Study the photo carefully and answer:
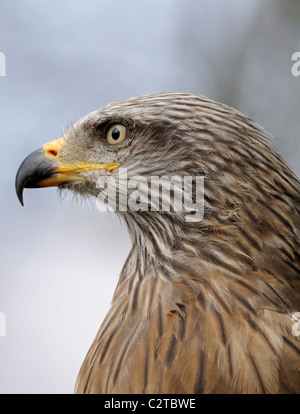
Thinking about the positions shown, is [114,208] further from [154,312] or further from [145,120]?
[154,312]

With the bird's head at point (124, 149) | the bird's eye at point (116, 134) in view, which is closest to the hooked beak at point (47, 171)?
the bird's head at point (124, 149)

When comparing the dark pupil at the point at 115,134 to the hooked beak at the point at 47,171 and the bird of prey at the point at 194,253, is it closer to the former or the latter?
the bird of prey at the point at 194,253

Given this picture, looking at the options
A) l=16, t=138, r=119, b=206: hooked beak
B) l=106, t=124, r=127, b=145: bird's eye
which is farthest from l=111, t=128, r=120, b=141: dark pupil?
l=16, t=138, r=119, b=206: hooked beak

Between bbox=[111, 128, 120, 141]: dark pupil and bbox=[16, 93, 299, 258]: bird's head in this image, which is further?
bbox=[111, 128, 120, 141]: dark pupil

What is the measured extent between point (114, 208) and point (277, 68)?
338cm

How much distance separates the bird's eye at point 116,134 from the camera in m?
1.90

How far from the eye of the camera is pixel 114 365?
1605 millimetres

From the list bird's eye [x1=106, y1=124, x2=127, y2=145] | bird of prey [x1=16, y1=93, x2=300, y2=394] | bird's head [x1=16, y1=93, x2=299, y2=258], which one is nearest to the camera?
bird of prey [x1=16, y1=93, x2=300, y2=394]

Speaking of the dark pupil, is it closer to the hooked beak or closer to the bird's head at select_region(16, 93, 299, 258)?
the bird's head at select_region(16, 93, 299, 258)

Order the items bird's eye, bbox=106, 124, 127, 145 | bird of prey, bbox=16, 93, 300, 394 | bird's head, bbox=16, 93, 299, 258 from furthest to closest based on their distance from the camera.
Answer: bird's eye, bbox=106, 124, 127, 145
bird's head, bbox=16, 93, 299, 258
bird of prey, bbox=16, 93, 300, 394

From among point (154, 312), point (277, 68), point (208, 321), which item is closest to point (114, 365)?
point (154, 312)

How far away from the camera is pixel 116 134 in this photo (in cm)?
191

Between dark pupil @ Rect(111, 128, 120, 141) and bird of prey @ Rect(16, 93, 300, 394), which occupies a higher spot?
dark pupil @ Rect(111, 128, 120, 141)

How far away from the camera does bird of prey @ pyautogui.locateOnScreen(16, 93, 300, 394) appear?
1490 millimetres
